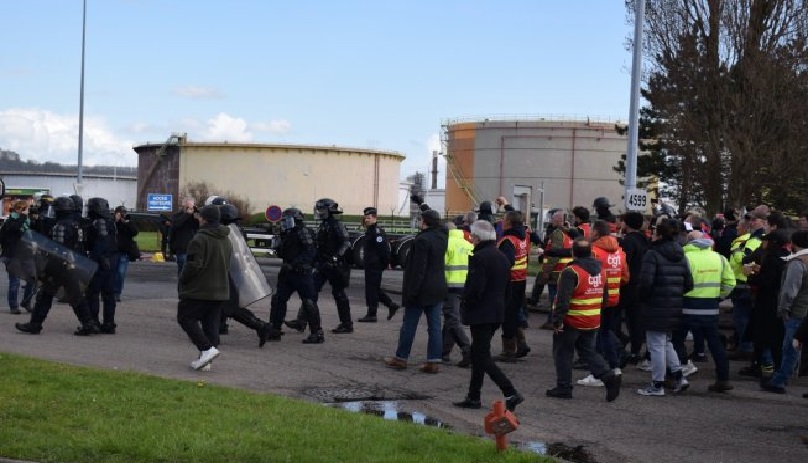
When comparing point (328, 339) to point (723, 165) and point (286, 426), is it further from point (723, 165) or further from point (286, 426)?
point (723, 165)

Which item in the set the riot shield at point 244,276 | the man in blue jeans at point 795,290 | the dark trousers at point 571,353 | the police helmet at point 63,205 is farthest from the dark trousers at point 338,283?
the man in blue jeans at point 795,290

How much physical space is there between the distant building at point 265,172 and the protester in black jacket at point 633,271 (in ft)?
198

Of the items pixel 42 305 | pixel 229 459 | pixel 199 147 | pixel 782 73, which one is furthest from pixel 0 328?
pixel 199 147

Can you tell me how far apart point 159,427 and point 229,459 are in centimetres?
100

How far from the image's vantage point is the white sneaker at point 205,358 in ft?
37.4

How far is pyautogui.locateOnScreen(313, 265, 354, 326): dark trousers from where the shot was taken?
15086mm

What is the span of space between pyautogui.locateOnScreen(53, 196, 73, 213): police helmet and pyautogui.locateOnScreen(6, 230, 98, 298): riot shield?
44cm

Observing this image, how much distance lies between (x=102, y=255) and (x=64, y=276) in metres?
0.58

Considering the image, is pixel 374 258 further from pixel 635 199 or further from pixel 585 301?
pixel 635 199

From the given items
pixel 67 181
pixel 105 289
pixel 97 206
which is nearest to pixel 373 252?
pixel 105 289

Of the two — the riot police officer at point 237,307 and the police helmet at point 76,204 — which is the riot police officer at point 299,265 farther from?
the police helmet at point 76,204

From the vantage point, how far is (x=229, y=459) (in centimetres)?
741

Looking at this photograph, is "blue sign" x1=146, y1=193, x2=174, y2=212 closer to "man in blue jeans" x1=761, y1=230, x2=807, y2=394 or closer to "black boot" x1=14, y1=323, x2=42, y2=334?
"black boot" x1=14, y1=323, x2=42, y2=334

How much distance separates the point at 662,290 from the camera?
1100 centimetres
